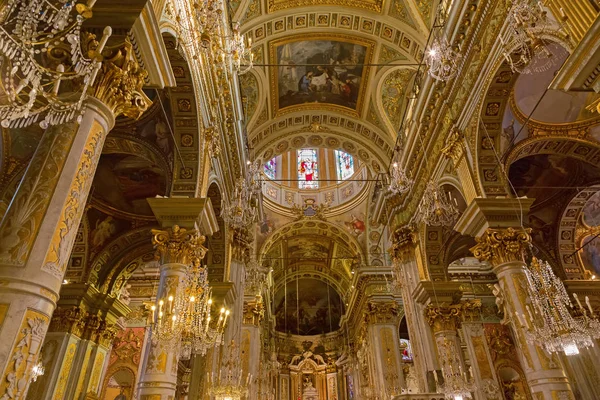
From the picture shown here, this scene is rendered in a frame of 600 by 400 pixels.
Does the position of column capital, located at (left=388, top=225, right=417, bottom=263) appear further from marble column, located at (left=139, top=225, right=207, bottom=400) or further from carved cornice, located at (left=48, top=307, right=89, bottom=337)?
carved cornice, located at (left=48, top=307, right=89, bottom=337)

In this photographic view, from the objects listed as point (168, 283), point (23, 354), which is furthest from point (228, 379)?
point (23, 354)

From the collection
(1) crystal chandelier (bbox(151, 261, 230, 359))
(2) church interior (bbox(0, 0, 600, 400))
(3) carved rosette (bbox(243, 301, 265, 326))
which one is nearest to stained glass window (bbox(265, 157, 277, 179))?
(2) church interior (bbox(0, 0, 600, 400))

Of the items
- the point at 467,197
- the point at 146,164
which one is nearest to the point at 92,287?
the point at 146,164

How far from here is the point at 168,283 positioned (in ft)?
22.1

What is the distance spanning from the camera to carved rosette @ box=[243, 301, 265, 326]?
15.2m

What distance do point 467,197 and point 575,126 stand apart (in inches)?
125

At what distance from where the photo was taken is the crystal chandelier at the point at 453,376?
8.92m

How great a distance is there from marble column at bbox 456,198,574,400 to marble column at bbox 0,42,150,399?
6.73 metres

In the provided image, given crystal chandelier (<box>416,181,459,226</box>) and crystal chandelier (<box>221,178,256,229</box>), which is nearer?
crystal chandelier (<box>416,181,459,226</box>)

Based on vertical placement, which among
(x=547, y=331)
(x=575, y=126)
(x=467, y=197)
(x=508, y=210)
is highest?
(x=575, y=126)

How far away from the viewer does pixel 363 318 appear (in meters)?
18.0

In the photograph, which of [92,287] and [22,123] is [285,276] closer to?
[92,287]

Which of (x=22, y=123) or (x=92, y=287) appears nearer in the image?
(x=22, y=123)

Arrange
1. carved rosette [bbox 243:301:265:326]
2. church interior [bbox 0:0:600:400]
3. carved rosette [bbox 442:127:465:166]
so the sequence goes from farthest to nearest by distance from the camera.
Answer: carved rosette [bbox 243:301:265:326]
carved rosette [bbox 442:127:465:166]
church interior [bbox 0:0:600:400]
